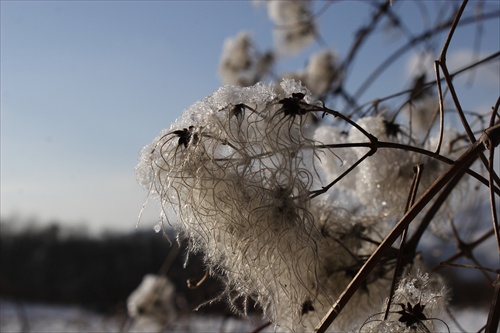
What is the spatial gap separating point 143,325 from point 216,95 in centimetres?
191

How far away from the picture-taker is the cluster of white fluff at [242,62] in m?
2.48

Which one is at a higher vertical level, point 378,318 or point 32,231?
point 32,231

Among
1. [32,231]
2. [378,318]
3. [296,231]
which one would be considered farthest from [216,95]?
[32,231]

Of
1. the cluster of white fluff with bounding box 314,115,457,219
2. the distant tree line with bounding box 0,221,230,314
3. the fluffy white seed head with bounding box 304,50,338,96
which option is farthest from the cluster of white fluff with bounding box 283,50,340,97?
the distant tree line with bounding box 0,221,230,314

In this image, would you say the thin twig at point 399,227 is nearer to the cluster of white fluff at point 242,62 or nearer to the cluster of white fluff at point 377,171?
the cluster of white fluff at point 377,171

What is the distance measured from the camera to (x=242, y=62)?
8.35 ft

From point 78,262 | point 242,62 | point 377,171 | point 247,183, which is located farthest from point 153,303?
point 78,262

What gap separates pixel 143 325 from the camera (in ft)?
7.88

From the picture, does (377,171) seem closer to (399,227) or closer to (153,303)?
(399,227)

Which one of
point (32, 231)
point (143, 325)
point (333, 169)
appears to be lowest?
point (143, 325)

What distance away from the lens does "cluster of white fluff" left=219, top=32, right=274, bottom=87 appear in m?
2.48

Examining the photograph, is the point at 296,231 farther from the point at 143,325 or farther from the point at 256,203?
the point at 143,325

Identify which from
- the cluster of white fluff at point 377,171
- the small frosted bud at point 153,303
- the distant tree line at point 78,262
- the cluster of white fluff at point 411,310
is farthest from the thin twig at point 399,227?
the distant tree line at point 78,262

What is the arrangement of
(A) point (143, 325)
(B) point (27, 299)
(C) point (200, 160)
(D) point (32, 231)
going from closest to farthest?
(C) point (200, 160), (A) point (143, 325), (B) point (27, 299), (D) point (32, 231)
